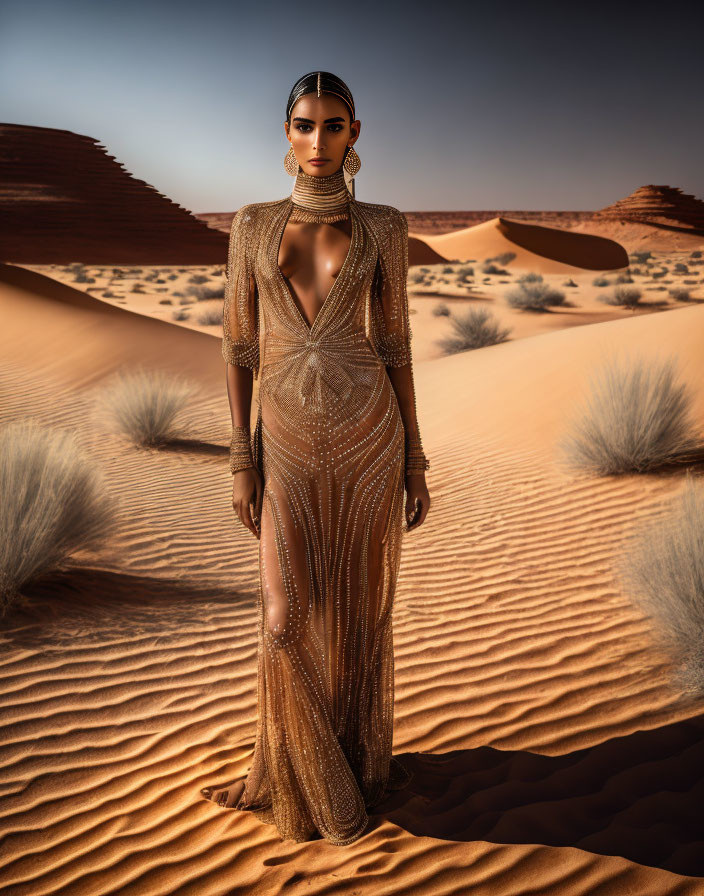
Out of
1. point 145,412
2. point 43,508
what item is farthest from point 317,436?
point 145,412

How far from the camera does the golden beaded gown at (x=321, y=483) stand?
2.37 metres

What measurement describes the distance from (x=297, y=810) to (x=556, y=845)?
994 mm

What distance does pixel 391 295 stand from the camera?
8.34 ft

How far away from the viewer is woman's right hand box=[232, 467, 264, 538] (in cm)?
248

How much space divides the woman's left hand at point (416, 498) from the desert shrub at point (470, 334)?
554 inches

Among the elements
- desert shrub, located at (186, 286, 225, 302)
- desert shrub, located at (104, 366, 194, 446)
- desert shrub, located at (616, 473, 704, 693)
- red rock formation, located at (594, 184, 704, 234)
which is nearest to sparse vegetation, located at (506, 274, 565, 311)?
desert shrub, located at (186, 286, 225, 302)

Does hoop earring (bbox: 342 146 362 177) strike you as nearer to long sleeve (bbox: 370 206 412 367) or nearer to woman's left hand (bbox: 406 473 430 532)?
long sleeve (bbox: 370 206 412 367)

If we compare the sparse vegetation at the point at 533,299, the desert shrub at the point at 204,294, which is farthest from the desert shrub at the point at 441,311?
the desert shrub at the point at 204,294

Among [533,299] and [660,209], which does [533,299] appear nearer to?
[533,299]

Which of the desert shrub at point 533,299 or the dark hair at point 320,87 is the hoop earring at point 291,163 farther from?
the desert shrub at point 533,299

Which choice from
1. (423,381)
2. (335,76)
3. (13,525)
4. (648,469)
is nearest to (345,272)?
(335,76)

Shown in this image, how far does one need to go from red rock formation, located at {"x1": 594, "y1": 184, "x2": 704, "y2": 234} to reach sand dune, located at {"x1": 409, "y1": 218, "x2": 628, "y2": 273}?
76.5 ft

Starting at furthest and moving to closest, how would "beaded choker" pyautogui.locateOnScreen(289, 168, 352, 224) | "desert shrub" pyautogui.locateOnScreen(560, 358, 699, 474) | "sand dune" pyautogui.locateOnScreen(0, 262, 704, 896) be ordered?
"desert shrub" pyautogui.locateOnScreen(560, 358, 699, 474) → "sand dune" pyautogui.locateOnScreen(0, 262, 704, 896) → "beaded choker" pyautogui.locateOnScreen(289, 168, 352, 224)

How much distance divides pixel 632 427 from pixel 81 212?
211 ft
